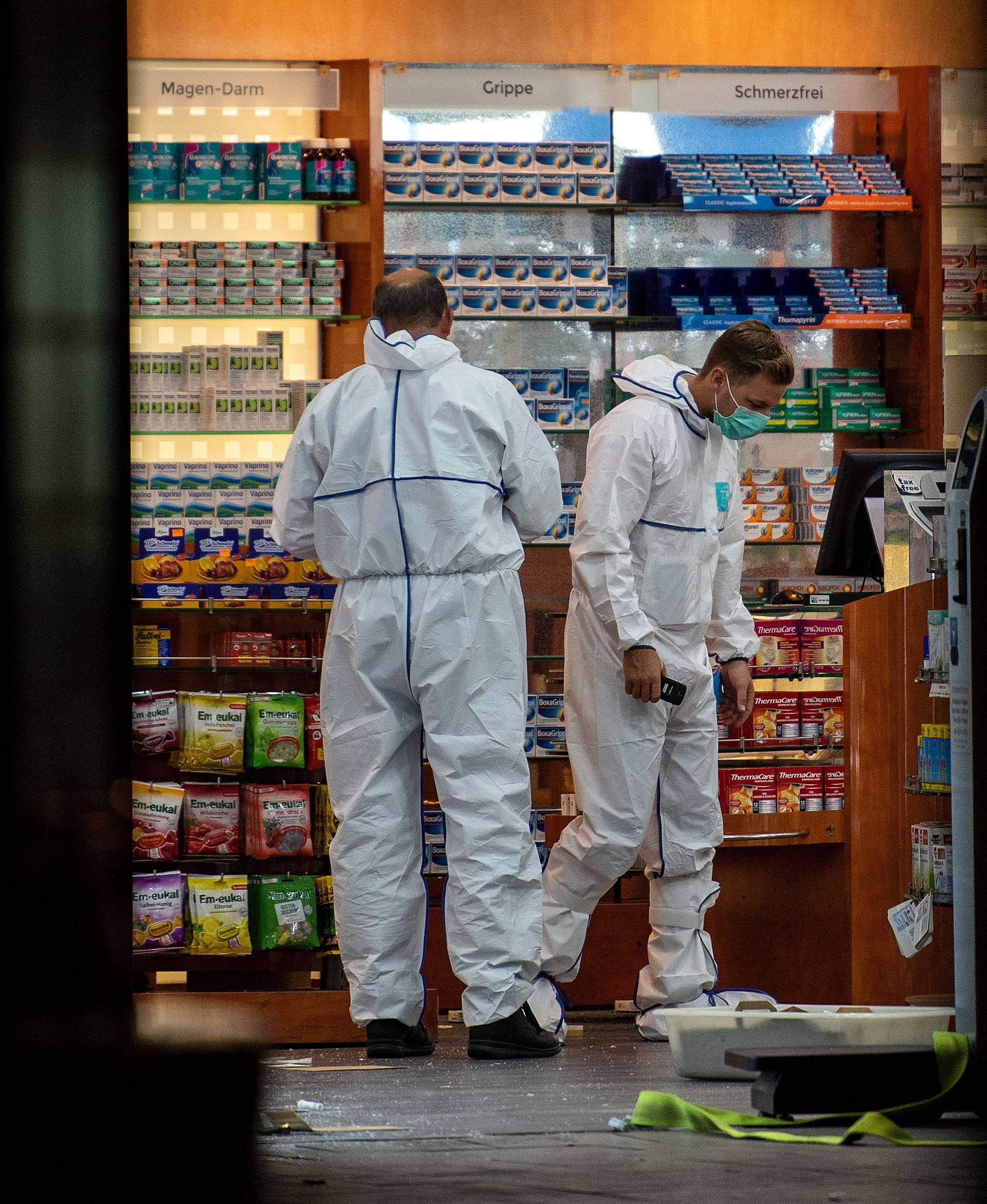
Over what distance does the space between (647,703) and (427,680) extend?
69 cm

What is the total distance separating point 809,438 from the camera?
542 cm

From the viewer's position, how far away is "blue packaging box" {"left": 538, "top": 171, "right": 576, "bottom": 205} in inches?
204

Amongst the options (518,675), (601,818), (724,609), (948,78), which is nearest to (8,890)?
(518,675)

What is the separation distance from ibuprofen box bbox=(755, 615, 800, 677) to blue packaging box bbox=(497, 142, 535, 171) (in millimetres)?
1655

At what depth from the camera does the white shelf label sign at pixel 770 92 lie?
5277mm

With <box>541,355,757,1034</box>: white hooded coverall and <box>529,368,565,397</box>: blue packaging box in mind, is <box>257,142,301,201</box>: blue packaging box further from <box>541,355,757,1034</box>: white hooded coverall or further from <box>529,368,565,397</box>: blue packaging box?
<box>541,355,757,1034</box>: white hooded coverall

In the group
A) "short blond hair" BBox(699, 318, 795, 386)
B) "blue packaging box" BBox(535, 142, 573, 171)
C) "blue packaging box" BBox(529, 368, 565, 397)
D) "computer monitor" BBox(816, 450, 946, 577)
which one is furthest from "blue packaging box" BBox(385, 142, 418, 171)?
"computer monitor" BBox(816, 450, 946, 577)

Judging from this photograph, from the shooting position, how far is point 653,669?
3793mm

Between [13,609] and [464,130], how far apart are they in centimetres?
440

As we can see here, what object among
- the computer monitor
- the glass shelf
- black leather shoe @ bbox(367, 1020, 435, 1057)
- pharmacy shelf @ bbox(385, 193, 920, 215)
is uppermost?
pharmacy shelf @ bbox(385, 193, 920, 215)

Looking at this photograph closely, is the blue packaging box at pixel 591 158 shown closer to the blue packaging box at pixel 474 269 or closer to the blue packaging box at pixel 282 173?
the blue packaging box at pixel 474 269

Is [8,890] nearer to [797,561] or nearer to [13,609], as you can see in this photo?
[13,609]

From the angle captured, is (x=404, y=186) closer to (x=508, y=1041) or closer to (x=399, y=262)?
(x=399, y=262)

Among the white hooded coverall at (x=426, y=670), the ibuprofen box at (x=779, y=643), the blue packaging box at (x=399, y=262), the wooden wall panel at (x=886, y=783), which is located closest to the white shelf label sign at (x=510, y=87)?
the blue packaging box at (x=399, y=262)
